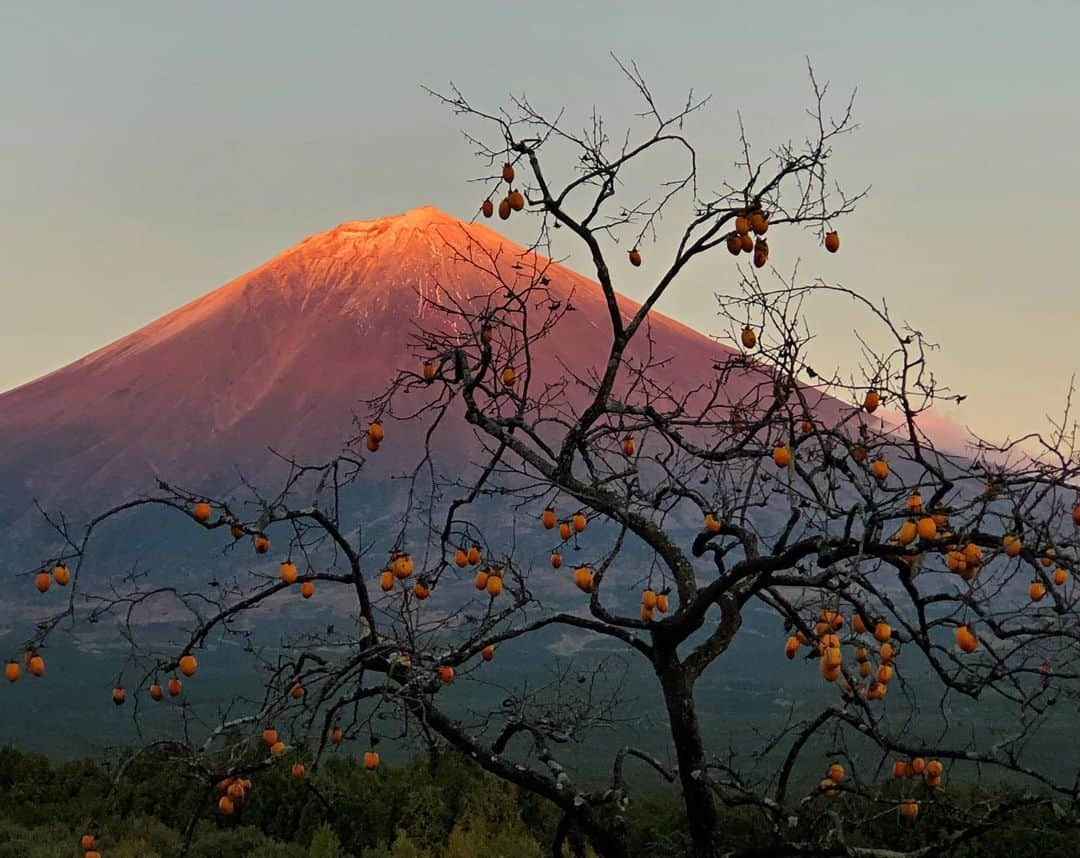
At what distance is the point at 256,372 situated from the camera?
328 feet

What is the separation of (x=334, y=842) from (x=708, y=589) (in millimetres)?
5629

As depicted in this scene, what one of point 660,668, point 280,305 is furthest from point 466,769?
point 280,305

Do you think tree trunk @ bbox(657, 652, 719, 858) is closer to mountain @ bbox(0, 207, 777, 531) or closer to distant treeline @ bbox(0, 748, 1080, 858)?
distant treeline @ bbox(0, 748, 1080, 858)

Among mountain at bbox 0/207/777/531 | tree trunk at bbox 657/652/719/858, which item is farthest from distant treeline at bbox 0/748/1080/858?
mountain at bbox 0/207/777/531

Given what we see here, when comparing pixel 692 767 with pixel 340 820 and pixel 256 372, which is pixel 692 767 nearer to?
pixel 340 820

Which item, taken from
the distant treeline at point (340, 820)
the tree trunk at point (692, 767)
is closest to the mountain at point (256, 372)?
the distant treeline at point (340, 820)

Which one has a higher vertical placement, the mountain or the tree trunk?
the mountain

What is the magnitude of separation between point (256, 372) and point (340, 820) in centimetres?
9262

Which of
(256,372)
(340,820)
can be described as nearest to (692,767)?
(340,820)

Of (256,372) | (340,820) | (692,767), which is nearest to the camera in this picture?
(692,767)

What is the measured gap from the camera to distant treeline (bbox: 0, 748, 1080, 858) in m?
9.32

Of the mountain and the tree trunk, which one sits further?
the mountain

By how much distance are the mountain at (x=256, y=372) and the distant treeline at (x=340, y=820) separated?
6893 cm

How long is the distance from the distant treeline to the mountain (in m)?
68.9
